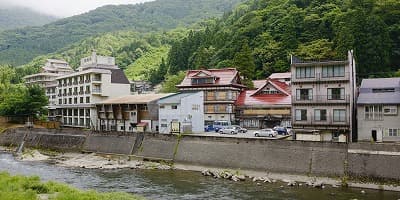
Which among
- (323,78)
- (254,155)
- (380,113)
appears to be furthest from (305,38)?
(254,155)

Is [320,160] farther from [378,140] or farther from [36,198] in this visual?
[36,198]

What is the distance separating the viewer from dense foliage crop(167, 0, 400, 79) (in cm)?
5394

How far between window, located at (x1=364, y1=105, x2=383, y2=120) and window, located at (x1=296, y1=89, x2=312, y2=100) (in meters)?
5.13

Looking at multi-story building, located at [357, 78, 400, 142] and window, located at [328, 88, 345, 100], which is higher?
window, located at [328, 88, 345, 100]

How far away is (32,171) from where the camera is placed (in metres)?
36.4

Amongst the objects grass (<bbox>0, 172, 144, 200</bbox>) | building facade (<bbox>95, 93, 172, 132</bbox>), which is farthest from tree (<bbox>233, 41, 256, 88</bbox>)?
grass (<bbox>0, 172, 144, 200</bbox>)

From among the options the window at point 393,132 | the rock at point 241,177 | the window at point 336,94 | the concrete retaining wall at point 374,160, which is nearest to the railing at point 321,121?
the window at point 336,94

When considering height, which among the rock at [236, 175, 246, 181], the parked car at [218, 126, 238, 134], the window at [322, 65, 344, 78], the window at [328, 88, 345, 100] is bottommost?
the rock at [236, 175, 246, 181]

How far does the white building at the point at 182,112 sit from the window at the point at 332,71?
17.9 m

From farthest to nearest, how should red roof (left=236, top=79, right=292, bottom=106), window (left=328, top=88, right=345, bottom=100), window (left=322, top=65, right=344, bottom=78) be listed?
1. red roof (left=236, top=79, right=292, bottom=106)
2. window (left=322, top=65, right=344, bottom=78)
3. window (left=328, top=88, right=345, bottom=100)

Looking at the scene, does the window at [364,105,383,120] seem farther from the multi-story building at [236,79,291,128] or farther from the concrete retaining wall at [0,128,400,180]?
the multi-story building at [236,79,291,128]

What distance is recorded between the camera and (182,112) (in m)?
46.5

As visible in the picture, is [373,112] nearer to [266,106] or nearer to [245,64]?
[266,106]

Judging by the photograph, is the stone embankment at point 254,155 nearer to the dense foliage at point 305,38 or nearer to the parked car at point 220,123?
the parked car at point 220,123
